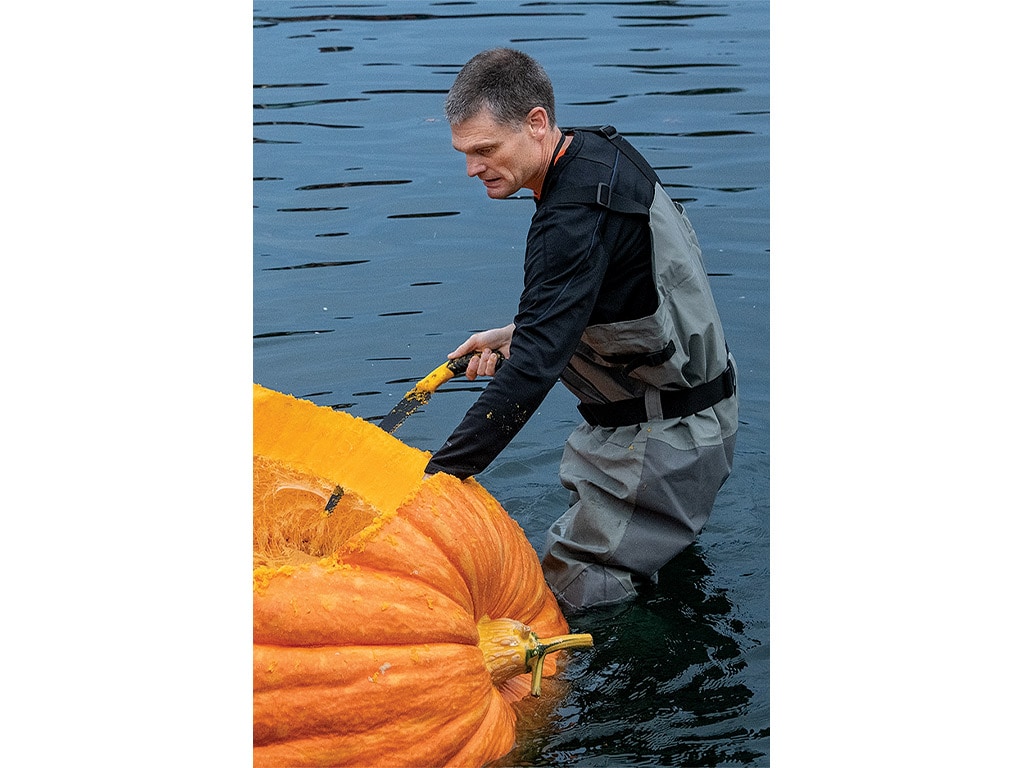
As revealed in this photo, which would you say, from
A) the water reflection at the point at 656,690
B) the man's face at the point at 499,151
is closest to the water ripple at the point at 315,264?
the water reflection at the point at 656,690

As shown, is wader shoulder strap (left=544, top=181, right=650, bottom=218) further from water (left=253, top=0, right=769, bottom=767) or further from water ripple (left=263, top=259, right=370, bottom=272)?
water ripple (left=263, top=259, right=370, bottom=272)

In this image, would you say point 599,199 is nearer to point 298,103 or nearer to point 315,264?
point 315,264

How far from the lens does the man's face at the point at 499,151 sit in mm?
3674

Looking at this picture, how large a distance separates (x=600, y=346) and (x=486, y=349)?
15.0 inches

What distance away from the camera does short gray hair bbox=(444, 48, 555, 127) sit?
364 cm

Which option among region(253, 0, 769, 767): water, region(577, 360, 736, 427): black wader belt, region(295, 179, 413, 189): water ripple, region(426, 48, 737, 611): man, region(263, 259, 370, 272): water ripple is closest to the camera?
region(426, 48, 737, 611): man

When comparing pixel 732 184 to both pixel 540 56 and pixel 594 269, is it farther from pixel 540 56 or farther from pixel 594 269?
pixel 594 269

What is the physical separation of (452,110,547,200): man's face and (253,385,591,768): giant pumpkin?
85 centimetres

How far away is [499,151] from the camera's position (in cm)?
370

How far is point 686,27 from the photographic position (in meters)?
12.7

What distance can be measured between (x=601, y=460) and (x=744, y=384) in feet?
7.17

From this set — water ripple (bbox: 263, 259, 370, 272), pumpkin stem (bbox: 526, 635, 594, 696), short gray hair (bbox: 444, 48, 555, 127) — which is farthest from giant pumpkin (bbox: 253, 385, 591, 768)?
water ripple (bbox: 263, 259, 370, 272)

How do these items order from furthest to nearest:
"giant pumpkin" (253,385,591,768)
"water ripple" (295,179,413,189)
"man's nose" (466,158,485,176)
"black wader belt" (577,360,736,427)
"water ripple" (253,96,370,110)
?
"water ripple" (253,96,370,110), "water ripple" (295,179,413,189), "black wader belt" (577,360,736,427), "man's nose" (466,158,485,176), "giant pumpkin" (253,385,591,768)

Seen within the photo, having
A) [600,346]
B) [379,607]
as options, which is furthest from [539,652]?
[600,346]
